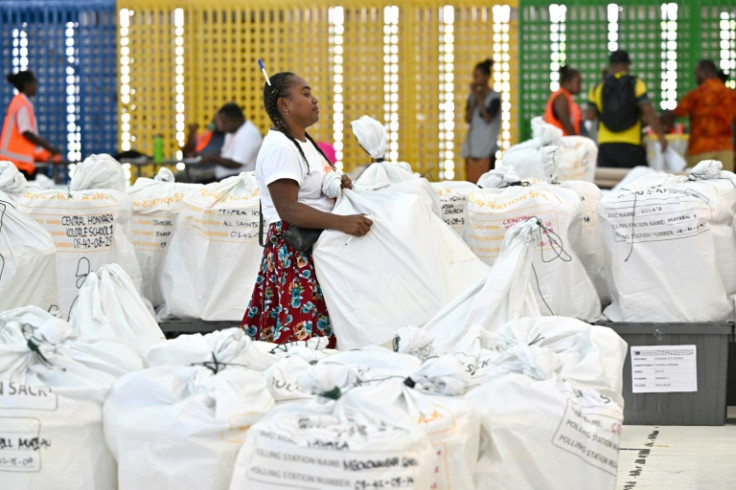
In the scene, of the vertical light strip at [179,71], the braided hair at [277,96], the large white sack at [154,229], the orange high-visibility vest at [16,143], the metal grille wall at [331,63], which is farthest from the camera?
the vertical light strip at [179,71]

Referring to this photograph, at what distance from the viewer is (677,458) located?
509cm

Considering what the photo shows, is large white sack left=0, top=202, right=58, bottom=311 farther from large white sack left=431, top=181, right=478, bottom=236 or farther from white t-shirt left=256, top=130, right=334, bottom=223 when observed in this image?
large white sack left=431, top=181, right=478, bottom=236

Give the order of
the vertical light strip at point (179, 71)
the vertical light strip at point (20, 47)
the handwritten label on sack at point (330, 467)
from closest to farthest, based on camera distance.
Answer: the handwritten label on sack at point (330, 467) → the vertical light strip at point (179, 71) → the vertical light strip at point (20, 47)

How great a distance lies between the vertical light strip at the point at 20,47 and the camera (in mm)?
13211

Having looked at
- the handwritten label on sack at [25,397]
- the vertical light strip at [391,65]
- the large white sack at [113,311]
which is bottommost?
the handwritten label on sack at [25,397]

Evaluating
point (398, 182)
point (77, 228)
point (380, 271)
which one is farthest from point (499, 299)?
point (77, 228)

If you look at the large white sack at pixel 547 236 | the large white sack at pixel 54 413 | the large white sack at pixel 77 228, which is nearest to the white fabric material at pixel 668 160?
the large white sack at pixel 547 236

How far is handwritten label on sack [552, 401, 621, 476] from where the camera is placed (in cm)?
355

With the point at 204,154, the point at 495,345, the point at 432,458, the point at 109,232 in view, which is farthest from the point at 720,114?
the point at 432,458

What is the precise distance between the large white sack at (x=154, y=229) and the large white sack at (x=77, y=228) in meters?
0.35

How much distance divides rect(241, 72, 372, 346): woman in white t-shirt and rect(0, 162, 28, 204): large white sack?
4.42 ft

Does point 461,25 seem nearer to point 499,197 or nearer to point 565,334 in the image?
point 499,197

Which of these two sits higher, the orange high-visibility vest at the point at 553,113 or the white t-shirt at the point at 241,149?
the orange high-visibility vest at the point at 553,113

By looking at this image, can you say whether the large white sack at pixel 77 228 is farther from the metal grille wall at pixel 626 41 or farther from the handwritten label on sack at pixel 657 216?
the metal grille wall at pixel 626 41
